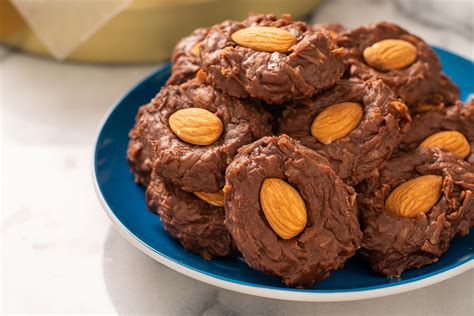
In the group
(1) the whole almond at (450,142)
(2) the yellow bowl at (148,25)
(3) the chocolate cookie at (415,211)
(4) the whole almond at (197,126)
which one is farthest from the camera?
(2) the yellow bowl at (148,25)

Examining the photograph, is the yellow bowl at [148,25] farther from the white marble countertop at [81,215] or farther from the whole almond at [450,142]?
the whole almond at [450,142]

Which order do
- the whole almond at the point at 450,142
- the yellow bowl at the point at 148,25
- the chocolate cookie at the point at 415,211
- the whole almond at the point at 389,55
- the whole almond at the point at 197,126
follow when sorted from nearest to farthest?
the chocolate cookie at the point at 415,211
the whole almond at the point at 197,126
the whole almond at the point at 450,142
the whole almond at the point at 389,55
the yellow bowl at the point at 148,25

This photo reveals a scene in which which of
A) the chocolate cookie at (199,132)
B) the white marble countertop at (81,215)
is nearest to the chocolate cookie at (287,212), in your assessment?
the chocolate cookie at (199,132)

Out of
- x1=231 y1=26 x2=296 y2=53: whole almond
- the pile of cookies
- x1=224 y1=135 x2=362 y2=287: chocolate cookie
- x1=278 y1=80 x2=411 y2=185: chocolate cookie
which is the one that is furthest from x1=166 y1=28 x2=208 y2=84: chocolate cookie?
x1=224 y1=135 x2=362 y2=287: chocolate cookie

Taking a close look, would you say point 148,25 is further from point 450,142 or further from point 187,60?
point 450,142

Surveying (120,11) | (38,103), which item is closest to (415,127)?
(120,11)

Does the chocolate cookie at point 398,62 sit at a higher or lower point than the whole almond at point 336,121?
higher
